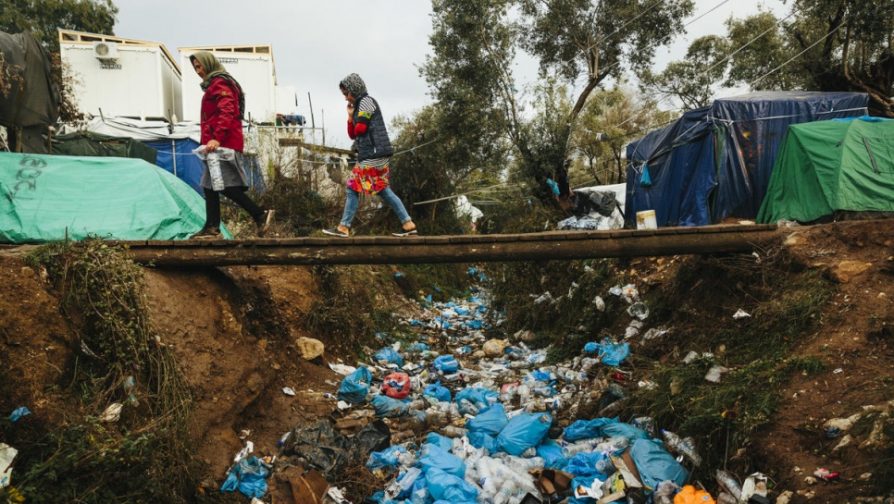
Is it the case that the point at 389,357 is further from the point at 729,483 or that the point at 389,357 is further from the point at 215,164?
the point at 729,483

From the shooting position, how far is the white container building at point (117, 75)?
1281cm

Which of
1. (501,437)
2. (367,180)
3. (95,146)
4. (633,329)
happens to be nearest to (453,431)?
(501,437)

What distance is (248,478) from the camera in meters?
3.88

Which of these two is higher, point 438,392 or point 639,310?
point 639,310

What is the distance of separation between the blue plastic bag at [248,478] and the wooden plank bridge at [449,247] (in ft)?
4.96

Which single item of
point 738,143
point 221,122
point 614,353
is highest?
point 221,122

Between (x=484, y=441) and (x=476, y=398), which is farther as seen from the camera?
(x=476, y=398)

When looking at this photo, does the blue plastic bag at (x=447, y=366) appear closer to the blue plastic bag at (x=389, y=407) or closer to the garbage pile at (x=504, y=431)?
the garbage pile at (x=504, y=431)

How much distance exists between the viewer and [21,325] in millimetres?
3314

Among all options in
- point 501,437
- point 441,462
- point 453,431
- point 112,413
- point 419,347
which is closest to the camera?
point 112,413

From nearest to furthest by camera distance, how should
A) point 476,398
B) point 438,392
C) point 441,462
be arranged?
point 441,462 < point 476,398 < point 438,392

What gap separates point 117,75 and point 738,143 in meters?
12.9

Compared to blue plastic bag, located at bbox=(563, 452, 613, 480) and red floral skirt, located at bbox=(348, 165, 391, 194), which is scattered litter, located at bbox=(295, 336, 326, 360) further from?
blue plastic bag, located at bbox=(563, 452, 613, 480)

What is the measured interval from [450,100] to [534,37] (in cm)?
256
